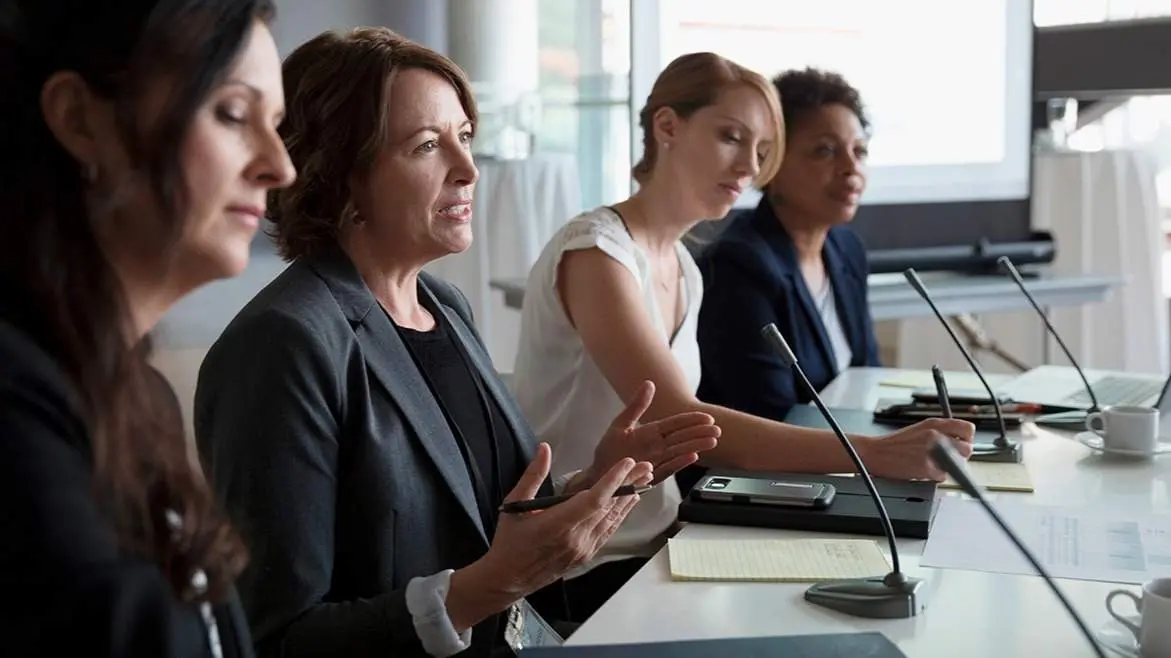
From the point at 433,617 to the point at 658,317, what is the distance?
0.95 metres

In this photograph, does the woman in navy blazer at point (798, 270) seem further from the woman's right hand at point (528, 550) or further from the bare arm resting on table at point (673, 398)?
the woman's right hand at point (528, 550)

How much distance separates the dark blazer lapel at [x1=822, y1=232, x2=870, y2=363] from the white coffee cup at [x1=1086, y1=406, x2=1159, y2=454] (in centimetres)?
80

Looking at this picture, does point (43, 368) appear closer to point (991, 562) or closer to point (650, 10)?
point (991, 562)

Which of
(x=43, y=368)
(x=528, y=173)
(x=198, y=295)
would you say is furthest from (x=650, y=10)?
(x=43, y=368)

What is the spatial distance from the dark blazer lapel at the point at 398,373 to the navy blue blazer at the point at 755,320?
0.93m

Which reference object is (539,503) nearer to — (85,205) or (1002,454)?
(85,205)

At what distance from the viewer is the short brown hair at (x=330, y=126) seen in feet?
5.11

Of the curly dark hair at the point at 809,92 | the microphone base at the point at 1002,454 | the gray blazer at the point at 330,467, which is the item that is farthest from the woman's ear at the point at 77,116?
the curly dark hair at the point at 809,92

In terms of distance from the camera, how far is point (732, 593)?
1.39m

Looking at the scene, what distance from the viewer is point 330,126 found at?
1.55 metres

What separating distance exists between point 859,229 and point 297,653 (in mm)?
3003

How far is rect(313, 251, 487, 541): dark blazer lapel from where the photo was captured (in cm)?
149

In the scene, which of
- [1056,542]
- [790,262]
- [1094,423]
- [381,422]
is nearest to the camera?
[381,422]

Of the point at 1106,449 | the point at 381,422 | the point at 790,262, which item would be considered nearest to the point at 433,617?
the point at 381,422
